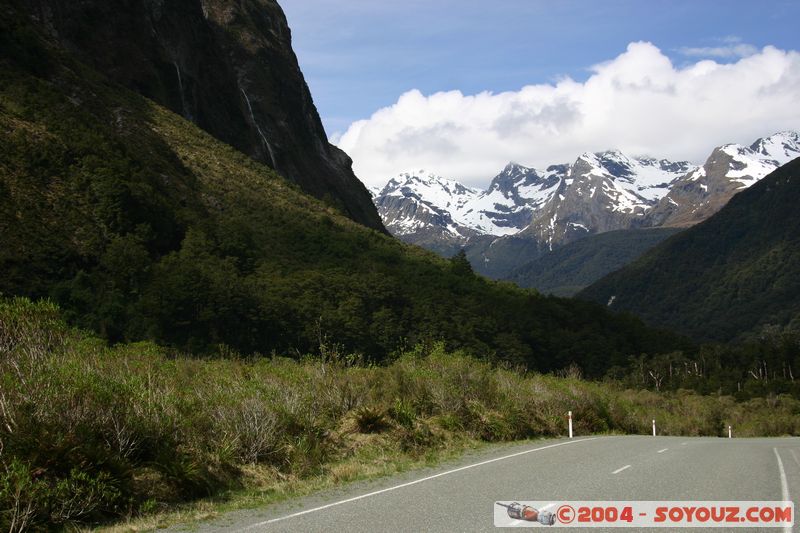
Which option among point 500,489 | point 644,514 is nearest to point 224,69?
point 500,489

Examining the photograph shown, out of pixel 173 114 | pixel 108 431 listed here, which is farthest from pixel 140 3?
pixel 108 431

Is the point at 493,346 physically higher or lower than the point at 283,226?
lower

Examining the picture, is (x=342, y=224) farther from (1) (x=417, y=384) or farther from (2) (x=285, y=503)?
(2) (x=285, y=503)

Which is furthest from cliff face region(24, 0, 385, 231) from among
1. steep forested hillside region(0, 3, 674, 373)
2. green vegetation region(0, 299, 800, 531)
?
green vegetation region(0, 299, 800, 531)

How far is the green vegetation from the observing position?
32.6 feet

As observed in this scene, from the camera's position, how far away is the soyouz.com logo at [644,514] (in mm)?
9234

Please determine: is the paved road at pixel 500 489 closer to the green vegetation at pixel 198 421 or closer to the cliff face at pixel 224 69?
the green vegetation at pixel 198 421

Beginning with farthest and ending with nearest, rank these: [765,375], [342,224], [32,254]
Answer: [765,375]
[342,224]
[32,254]

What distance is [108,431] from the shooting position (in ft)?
37.5

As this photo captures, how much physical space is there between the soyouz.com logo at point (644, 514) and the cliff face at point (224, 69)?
90.9 m

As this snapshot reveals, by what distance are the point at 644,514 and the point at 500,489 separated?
2.55 meters

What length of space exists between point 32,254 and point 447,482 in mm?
48788

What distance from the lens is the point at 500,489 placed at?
457 inches

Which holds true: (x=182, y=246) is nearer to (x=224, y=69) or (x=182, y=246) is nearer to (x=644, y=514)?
(x=224, y=69)
